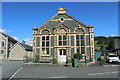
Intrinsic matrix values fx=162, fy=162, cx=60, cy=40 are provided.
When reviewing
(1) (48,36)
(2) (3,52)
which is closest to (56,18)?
(1) (48,36)

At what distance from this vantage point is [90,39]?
2839 centimetres

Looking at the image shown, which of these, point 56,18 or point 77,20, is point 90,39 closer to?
point 77,20

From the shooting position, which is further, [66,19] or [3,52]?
[3,52]

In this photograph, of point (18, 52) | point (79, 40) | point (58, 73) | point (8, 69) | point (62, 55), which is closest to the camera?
point (58, 73)

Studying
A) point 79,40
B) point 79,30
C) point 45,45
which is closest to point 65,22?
point 79,30

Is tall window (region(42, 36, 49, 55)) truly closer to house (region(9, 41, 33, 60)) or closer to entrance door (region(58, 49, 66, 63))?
entrance door (region(58, 49, 66, 63))

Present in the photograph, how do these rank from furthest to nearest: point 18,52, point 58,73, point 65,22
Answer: point 18,52 → point 65,22 → point 58,73

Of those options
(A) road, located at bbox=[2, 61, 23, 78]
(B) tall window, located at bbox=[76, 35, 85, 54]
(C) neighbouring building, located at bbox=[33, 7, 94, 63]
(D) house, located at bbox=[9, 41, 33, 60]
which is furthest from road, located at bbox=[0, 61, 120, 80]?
(D) house, located at bbox=[9, 41, 33, 60]

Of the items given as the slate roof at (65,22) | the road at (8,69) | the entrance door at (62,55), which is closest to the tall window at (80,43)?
the slate roof at (65,22)

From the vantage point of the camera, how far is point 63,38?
2928cm

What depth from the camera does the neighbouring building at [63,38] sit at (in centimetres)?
2861

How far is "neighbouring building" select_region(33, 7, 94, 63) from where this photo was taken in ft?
93.9

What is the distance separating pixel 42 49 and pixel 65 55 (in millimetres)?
4296

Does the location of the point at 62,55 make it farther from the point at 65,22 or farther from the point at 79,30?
the point at 65,22
